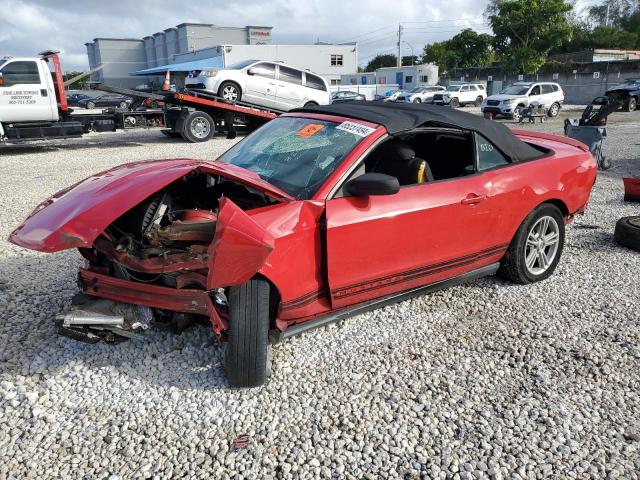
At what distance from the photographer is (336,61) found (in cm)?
5850

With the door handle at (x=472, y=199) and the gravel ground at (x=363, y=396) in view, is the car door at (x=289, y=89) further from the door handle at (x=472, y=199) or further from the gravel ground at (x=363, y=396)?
the door handle at (x=472, y=199)

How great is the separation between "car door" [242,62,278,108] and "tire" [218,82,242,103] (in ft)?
→ 0.65

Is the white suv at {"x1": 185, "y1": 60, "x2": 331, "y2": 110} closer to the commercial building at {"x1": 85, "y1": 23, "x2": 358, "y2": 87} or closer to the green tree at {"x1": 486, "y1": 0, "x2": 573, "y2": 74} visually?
the commercial building at {"x1": 85, "y1": 23, "x2": 358, "y2": 87}

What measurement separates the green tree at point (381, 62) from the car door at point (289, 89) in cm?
8041

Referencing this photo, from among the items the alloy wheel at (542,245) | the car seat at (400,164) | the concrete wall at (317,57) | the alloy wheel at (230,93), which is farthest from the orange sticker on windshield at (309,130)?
the concrete wall at (317,57)

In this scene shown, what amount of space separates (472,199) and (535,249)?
106 centimetres

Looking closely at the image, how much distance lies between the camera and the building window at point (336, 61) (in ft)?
191

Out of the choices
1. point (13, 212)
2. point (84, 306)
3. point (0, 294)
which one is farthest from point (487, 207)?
point (13, 212)

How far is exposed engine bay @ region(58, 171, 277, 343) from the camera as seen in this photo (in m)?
2.83

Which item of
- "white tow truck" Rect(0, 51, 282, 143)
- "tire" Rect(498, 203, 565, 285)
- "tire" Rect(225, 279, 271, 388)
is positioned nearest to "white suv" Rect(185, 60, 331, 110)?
"white tow truck" Rect(0, 51, 282, 143)

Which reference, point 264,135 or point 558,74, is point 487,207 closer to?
point 264,135

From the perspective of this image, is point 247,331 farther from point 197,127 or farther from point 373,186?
point 197,127

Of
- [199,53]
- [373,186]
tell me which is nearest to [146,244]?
[373,186]

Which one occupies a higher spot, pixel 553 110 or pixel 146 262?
pixel 553 110
